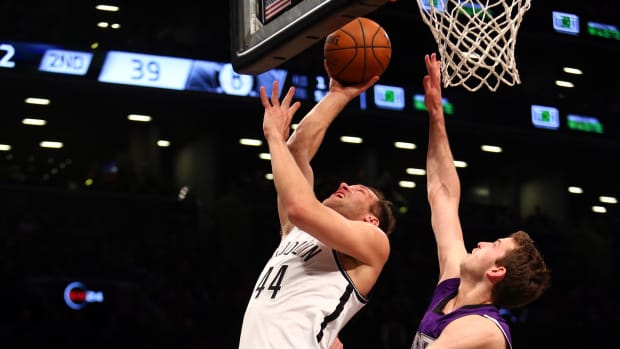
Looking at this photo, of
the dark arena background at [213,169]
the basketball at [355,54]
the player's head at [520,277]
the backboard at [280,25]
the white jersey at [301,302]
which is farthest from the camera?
the dark arena background at [213,169]

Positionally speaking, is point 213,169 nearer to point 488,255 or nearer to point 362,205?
point 362,205

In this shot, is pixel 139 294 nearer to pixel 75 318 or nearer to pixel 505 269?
pixel 75 318

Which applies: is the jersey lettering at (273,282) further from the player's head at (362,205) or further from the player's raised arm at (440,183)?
the player's raised arm at (440,183)

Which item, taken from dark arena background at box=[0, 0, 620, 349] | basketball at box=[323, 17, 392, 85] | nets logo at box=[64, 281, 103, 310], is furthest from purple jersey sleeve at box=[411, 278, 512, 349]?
nets logo at box=[64, 281, 103, 310]

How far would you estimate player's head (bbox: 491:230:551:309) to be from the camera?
3379 mm

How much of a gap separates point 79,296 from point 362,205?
8.42 meters

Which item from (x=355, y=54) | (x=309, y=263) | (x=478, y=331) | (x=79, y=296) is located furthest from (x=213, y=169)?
(x=478, y=331)

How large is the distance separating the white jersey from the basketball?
0.67 meters

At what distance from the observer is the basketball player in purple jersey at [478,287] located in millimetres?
3209

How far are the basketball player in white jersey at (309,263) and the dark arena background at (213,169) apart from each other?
7.44 metres

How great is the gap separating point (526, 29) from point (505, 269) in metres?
11.9

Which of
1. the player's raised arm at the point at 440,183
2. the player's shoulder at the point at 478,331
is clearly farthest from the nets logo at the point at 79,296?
the player's shoulder at the point at 478,331

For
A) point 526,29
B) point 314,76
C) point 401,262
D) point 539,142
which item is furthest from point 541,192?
point 314,76

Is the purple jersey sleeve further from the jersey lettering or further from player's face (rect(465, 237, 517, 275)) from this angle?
the jersey lettering
